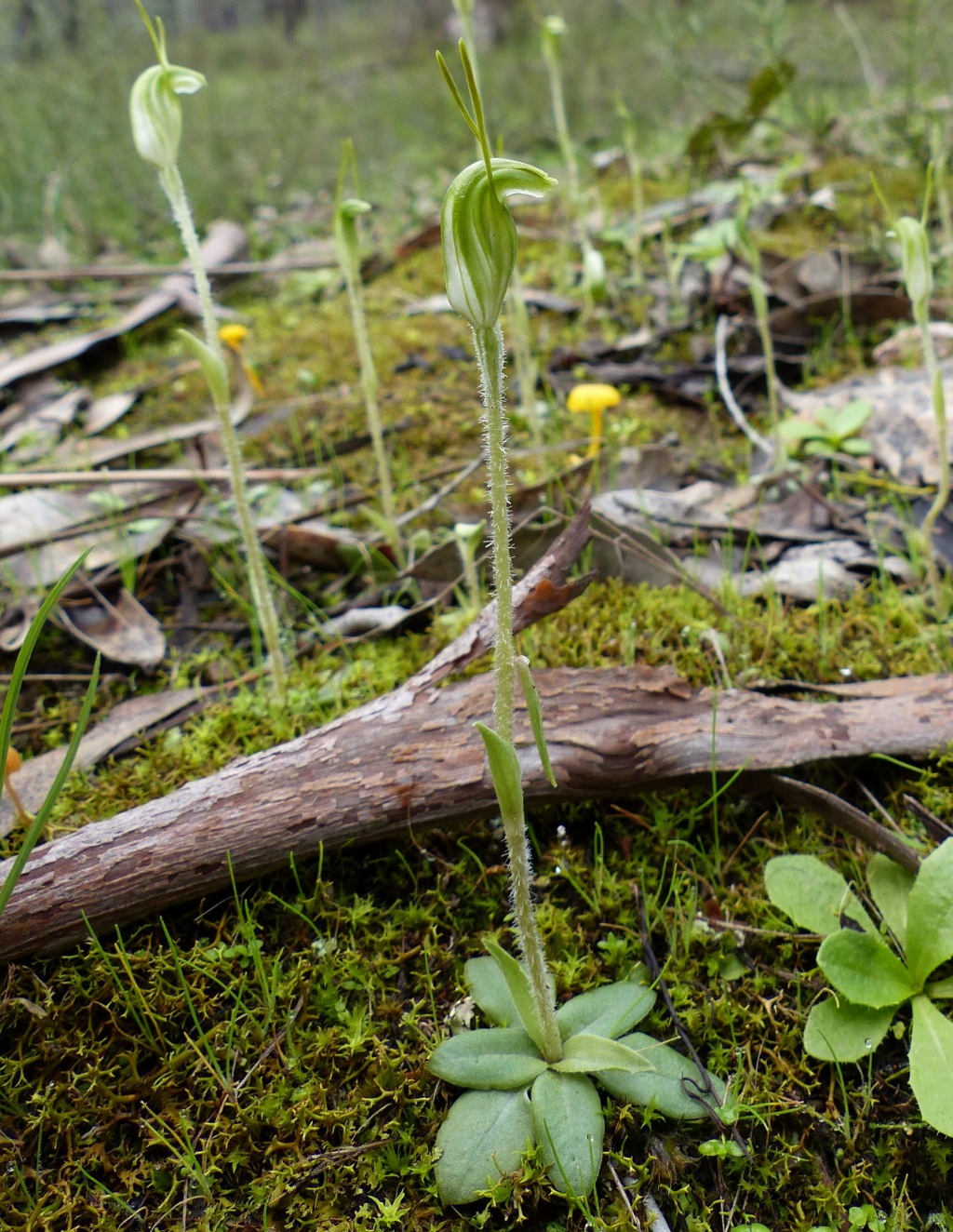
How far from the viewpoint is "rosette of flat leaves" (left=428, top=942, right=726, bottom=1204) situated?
1.23 m

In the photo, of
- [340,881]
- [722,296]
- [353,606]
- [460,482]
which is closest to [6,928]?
[340,881]

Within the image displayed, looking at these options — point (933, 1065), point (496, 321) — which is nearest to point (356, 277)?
point (496, 321)

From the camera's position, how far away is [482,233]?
1014 millimetres

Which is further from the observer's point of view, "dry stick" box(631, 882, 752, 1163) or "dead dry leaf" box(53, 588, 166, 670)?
"dead dry leaf" box(53, 588, 166, 670)

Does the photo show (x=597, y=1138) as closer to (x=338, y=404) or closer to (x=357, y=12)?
(x=338, y=404)

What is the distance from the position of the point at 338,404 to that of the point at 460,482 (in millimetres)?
868

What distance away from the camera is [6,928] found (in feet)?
4.62

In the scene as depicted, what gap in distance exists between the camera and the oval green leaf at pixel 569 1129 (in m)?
1.21

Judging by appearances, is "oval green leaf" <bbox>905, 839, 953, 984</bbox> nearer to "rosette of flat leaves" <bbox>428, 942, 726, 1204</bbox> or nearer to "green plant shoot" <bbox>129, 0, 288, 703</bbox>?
"rosette of flat leaves" <bbox>428, 942, 726, 1204</bbox>

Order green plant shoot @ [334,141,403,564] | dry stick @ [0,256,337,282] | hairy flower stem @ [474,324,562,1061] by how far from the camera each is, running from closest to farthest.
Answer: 1. hairy flower stem @ [474,324,562,1061]
2. green plant shoot @ [334,141,403,564]
3. dry stick @ [0,256,337,282]

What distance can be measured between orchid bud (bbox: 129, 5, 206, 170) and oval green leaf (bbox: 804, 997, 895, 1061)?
6.87 feet

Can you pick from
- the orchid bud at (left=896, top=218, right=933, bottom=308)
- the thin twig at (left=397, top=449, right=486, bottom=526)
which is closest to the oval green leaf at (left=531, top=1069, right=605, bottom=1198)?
the thin twig at (left=397, top=449, right=486, bottom=526)

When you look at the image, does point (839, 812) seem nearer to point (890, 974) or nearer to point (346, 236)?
point (890, 974)

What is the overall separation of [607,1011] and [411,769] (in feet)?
1.76
